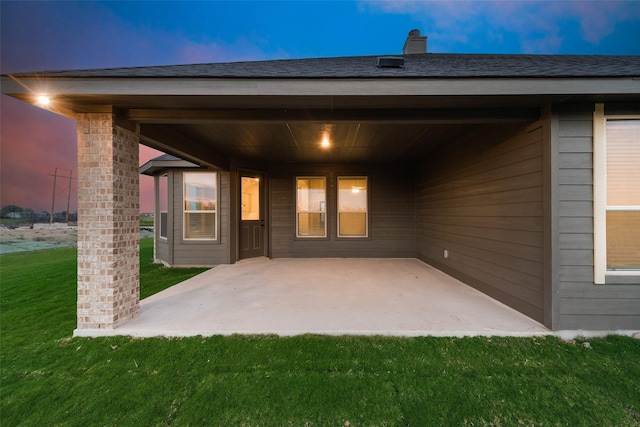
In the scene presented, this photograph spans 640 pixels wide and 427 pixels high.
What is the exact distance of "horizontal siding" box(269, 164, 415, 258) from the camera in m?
6.43

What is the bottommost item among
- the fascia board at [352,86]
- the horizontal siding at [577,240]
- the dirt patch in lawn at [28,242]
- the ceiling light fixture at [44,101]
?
the dirt patch in lawn at [28,242]

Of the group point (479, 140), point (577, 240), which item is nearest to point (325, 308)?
point (577, 240)

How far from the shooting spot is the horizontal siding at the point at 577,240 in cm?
249

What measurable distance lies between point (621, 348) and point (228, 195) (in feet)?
20.2

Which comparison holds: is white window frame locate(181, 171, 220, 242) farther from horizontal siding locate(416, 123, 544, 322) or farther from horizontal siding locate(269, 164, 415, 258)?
horizontal siding locate(416, 123, 544, 322)

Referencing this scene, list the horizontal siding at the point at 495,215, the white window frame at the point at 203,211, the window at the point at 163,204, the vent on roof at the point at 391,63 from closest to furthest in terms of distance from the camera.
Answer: the horizontal siding at the point at 495,215, the vent on roof at the point at 391,63, the white window frame at the point at 203,211, the window at the point at 163,204

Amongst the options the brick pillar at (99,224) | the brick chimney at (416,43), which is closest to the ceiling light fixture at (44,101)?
the brick pillar at (99,224)

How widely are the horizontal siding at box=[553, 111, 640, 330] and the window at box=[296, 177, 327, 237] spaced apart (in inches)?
183

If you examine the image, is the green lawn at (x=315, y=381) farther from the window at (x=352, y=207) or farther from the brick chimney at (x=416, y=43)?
the brick chimney at (x=416, y=43)

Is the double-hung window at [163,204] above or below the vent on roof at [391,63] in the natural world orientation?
below

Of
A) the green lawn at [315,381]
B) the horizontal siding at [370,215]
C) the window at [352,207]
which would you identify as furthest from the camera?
the window at [352,207]

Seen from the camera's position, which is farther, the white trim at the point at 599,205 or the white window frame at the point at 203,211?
the white window frame at the point at 203,211

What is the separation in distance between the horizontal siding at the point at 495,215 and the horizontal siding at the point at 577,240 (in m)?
0.17

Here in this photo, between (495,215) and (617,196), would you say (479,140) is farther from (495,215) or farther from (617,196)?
(617,196)
